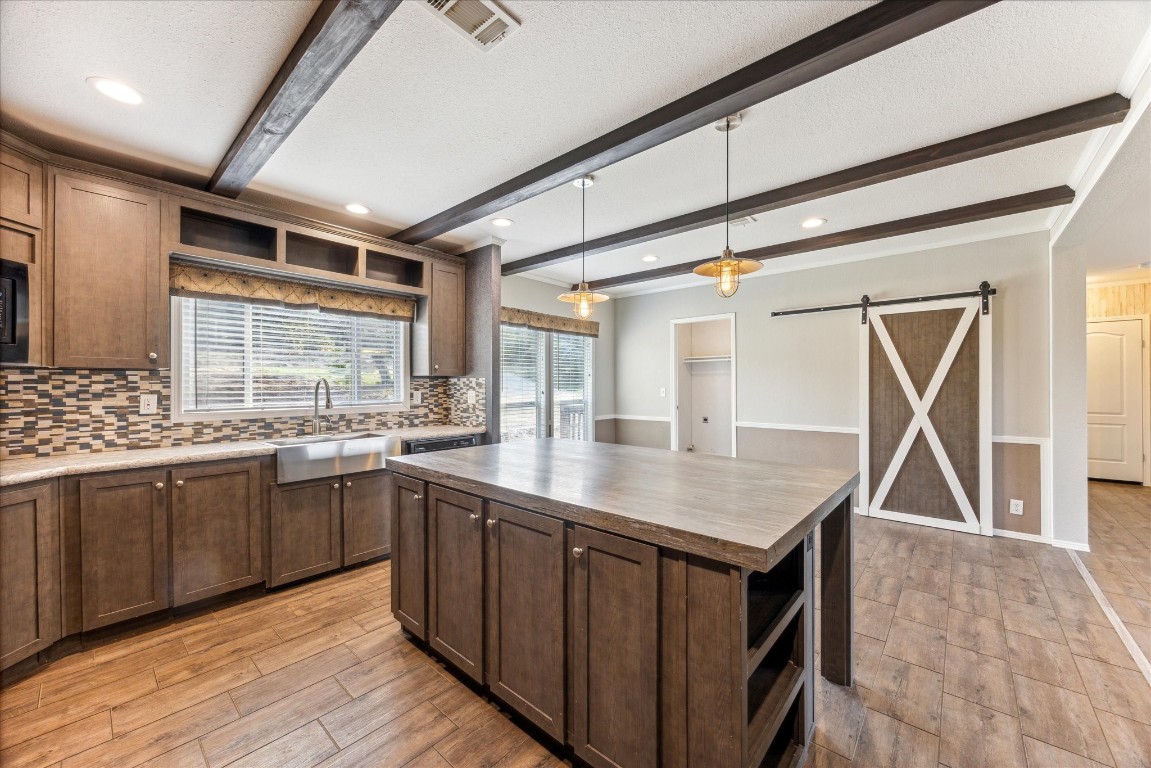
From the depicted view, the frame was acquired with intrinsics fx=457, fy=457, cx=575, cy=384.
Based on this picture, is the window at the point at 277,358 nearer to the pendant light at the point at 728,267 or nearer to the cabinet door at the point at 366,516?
the cabinet door at the point at 366,516

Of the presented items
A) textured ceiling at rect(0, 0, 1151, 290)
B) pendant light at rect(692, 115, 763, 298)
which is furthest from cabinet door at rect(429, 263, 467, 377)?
pendant light at rect(692, 115, 763, 298)

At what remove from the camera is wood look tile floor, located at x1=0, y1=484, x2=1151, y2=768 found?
165 centimetres

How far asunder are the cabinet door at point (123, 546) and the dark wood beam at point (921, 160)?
3.57 m

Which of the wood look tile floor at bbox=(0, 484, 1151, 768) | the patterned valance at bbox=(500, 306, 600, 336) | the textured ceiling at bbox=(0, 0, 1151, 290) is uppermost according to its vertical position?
the textured ceiling at bbox=(0, 0, 1151, 290)

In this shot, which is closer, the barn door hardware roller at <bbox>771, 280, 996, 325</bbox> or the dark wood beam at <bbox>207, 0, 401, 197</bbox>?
the dark wood beam at <bbox>207, 0, 401, 197</bbox>

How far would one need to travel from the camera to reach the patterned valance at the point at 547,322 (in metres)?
4.94

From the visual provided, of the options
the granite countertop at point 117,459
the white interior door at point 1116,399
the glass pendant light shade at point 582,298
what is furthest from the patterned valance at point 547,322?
the white interior door at point 1116,399

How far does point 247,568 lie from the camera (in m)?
2.76

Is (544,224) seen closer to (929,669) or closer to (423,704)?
(423,704)

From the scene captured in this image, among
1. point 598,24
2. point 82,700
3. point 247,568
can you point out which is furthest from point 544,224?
point 82,700

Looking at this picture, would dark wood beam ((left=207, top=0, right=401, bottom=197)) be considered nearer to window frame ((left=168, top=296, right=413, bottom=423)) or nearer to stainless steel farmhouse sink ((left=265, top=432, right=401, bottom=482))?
window frame ((left=168, top=296, right=413, bottom=423))

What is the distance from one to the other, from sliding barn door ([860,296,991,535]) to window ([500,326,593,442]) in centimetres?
316

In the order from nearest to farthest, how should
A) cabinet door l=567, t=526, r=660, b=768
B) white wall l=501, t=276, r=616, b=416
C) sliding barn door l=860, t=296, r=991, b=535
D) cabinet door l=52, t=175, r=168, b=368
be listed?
1. cabinet door l=567, t=526, r=660, b=768
2. cabinet door l=52, t=175, r=168, b=368
3. sliding barn door l=860, t=296, r=991, b=535
4. white wall l=501, t=276, r=616, b=416

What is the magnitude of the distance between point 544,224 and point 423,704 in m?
3.19
